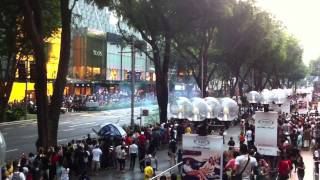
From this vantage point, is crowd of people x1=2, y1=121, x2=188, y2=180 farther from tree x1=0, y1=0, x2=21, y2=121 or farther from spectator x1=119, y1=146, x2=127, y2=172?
tree x1=0, y1=0, x2=21, y2=121

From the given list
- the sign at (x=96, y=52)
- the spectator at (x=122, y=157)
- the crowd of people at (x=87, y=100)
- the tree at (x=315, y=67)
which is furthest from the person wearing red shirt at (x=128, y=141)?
the tree at (x=315, y=67)

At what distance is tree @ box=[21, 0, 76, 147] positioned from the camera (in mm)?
22078

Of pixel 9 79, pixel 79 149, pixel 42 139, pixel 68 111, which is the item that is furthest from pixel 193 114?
pixel 68 111

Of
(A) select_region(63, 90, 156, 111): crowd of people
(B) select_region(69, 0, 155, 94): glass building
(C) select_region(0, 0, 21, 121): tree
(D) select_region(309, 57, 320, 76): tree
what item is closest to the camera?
(C) select_region(0, 0, 21, 121): tree

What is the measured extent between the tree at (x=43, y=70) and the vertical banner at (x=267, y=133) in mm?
8837

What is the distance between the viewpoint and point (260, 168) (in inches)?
624

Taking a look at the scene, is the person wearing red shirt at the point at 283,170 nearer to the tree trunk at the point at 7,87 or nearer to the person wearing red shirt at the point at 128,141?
the person wearing red shirt at the point at 128,141

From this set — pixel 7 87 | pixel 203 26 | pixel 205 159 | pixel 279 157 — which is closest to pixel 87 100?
pixel 7 87

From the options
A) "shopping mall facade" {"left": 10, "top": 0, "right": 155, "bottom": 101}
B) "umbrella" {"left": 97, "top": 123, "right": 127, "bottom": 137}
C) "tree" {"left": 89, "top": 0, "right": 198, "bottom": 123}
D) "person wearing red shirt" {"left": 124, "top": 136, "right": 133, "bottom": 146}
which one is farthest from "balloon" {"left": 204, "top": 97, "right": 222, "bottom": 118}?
"shopping mall facade" {"left": 10, "top": 0, "right": 155, "bottom": 101}

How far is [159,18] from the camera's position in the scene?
36094 mm

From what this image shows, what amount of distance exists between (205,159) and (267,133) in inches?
248

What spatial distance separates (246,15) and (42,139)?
1063 inches

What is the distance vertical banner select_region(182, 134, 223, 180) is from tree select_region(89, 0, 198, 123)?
2221cm

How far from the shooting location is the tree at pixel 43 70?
72.4ft
